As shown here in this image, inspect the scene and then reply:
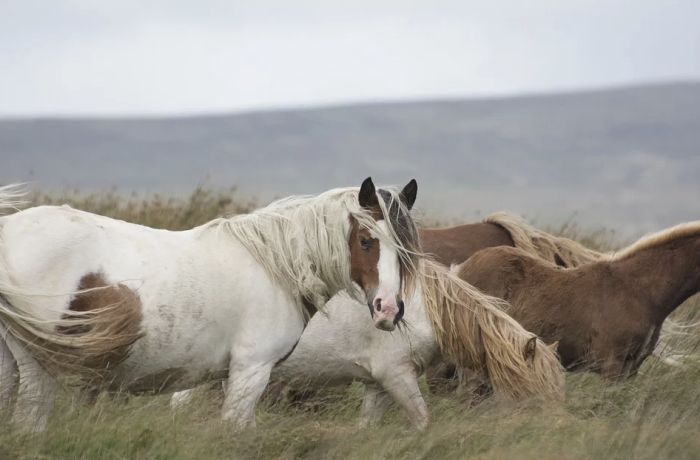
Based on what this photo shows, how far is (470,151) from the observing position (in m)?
91.6

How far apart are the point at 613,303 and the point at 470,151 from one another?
277 ft

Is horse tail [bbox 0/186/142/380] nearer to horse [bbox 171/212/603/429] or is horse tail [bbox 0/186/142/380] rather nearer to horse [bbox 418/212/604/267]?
horse [bbox 171/212/603/429]

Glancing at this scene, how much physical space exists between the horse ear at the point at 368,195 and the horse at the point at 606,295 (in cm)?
201

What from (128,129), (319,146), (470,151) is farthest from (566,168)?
(128,129)

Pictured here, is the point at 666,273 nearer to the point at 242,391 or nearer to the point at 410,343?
the point at 410,343

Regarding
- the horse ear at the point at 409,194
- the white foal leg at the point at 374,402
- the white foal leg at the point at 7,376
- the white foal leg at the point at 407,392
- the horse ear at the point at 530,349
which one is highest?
the horse ear at the point at 409,194

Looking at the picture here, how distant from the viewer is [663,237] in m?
7.77

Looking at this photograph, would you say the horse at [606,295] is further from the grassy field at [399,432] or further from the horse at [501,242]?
the horse at [501,242]

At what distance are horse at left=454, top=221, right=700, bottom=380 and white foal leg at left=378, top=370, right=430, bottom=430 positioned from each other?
1.09m

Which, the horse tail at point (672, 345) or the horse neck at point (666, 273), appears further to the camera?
the horse tail at point (672, 345)

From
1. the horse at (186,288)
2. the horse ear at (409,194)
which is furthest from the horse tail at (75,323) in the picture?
the horse ear at (409,194)

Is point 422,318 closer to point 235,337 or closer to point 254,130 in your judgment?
point 235,337

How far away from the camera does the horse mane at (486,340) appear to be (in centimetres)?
687

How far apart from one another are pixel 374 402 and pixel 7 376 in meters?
2.46
